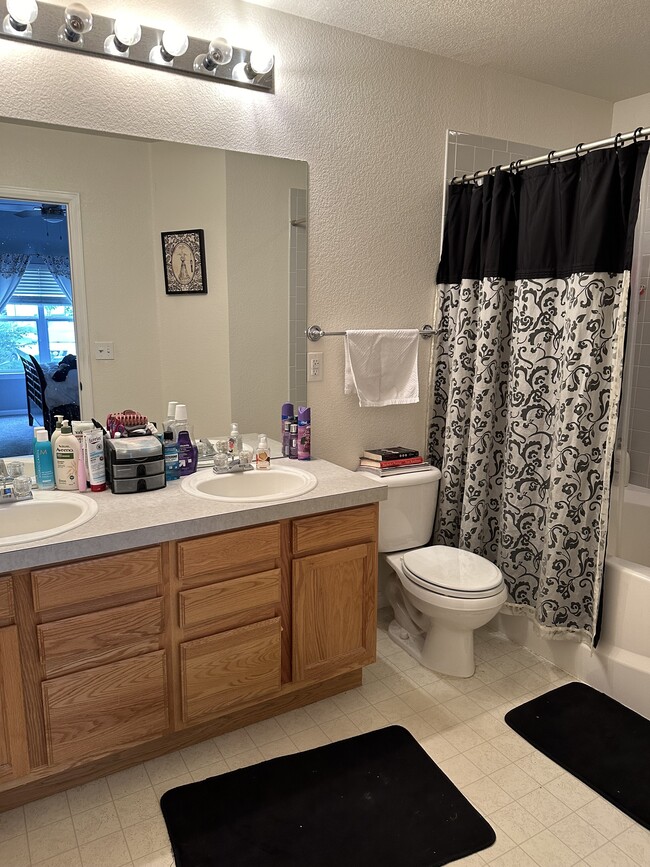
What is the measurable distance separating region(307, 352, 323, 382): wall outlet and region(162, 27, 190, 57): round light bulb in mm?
1145

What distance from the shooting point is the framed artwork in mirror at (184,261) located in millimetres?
2150

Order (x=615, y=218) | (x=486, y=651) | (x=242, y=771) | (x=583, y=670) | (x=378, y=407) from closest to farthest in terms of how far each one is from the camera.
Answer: (x=242, y=771) < (x=615, y=218) < (x=583, y=670) < (x=486, y=651) < (x=378, y=407)

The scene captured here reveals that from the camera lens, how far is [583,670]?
7.91 feet

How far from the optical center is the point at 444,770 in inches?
76.4

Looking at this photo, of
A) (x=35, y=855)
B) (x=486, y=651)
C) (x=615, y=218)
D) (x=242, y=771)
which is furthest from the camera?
(x=486, y=651)

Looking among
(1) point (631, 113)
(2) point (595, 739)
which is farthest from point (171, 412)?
(1) point (631, 113)

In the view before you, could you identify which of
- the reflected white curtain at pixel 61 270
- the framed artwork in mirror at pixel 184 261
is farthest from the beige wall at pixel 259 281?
the reflected white curtain at pixel 61 270

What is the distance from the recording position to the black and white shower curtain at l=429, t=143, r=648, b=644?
2164 millimetres

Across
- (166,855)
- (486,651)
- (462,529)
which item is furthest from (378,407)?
(166,855)

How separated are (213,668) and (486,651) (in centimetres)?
126

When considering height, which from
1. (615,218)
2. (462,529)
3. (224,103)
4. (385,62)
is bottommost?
(462,529)

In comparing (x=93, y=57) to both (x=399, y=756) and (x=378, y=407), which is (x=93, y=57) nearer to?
Result: (x=378, y=407)

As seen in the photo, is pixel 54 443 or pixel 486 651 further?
pixel 486 651

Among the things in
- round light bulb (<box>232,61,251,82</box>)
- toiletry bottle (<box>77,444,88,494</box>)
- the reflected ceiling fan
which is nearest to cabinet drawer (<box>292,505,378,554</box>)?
toiletry bottle (<box>77,444,88,494</box>)
